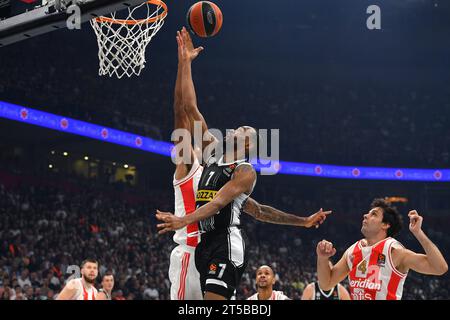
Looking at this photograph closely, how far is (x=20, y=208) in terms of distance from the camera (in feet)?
54.2

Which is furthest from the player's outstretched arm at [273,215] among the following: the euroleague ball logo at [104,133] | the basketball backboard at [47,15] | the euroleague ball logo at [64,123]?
the euroleague ball logo at [104,133]

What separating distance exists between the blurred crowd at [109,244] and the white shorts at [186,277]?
7492mm

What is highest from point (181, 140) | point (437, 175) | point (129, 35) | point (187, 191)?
point (437, 175)

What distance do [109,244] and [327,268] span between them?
12993mm

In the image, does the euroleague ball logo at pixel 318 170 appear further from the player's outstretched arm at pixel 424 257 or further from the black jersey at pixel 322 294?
the player's outstretched arm at pixel 424 257

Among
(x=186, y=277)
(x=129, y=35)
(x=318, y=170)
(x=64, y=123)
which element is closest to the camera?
(x=186, y=277)

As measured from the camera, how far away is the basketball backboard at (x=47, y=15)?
531cm

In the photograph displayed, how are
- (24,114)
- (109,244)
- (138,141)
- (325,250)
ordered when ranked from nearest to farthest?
(325,250) < (109,244) < (24,114) < (138,141)

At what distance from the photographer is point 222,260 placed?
4469 millimetres

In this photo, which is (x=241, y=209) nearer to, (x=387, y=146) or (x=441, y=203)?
(x=387, y=146)

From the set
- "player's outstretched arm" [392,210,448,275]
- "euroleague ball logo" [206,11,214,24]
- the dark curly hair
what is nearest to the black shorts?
the dark curly hair

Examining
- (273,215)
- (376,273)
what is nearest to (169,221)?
(273,215)

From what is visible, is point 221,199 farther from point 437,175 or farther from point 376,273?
point 437,175

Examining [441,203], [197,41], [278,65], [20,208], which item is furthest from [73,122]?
[441,203]
